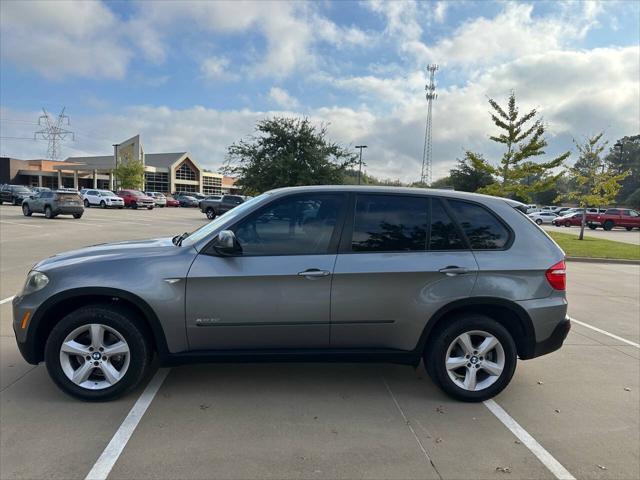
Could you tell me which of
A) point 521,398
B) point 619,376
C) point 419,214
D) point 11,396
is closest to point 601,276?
point 619,376

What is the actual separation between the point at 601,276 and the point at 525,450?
369 inches

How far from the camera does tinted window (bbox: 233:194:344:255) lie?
340 cm

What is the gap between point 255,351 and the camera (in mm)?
3373

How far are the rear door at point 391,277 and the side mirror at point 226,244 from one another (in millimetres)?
791

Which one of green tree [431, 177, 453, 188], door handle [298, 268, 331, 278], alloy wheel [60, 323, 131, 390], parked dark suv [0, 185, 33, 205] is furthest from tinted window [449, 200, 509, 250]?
green tree [431, 177, 453, 188]

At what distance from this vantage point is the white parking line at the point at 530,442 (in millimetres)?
2705

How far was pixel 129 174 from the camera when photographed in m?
56.4

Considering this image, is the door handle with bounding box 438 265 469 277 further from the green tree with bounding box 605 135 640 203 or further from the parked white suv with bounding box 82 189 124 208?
the green tree with bounding box 605 135 640 203

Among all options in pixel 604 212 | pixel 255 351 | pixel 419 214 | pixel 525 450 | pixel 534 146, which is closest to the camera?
pixel 525 450

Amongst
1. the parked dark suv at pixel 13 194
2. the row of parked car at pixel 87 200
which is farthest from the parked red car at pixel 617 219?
the parked dark suv at pixel 13 194

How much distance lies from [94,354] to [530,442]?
328 cm

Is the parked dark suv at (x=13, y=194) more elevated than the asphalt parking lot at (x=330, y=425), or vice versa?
the parked dark suv at (x=13, y=194)

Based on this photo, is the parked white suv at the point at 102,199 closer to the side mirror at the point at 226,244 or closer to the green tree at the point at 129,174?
the green tree at the point at 129,174

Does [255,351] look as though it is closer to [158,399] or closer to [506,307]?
[158,399]
